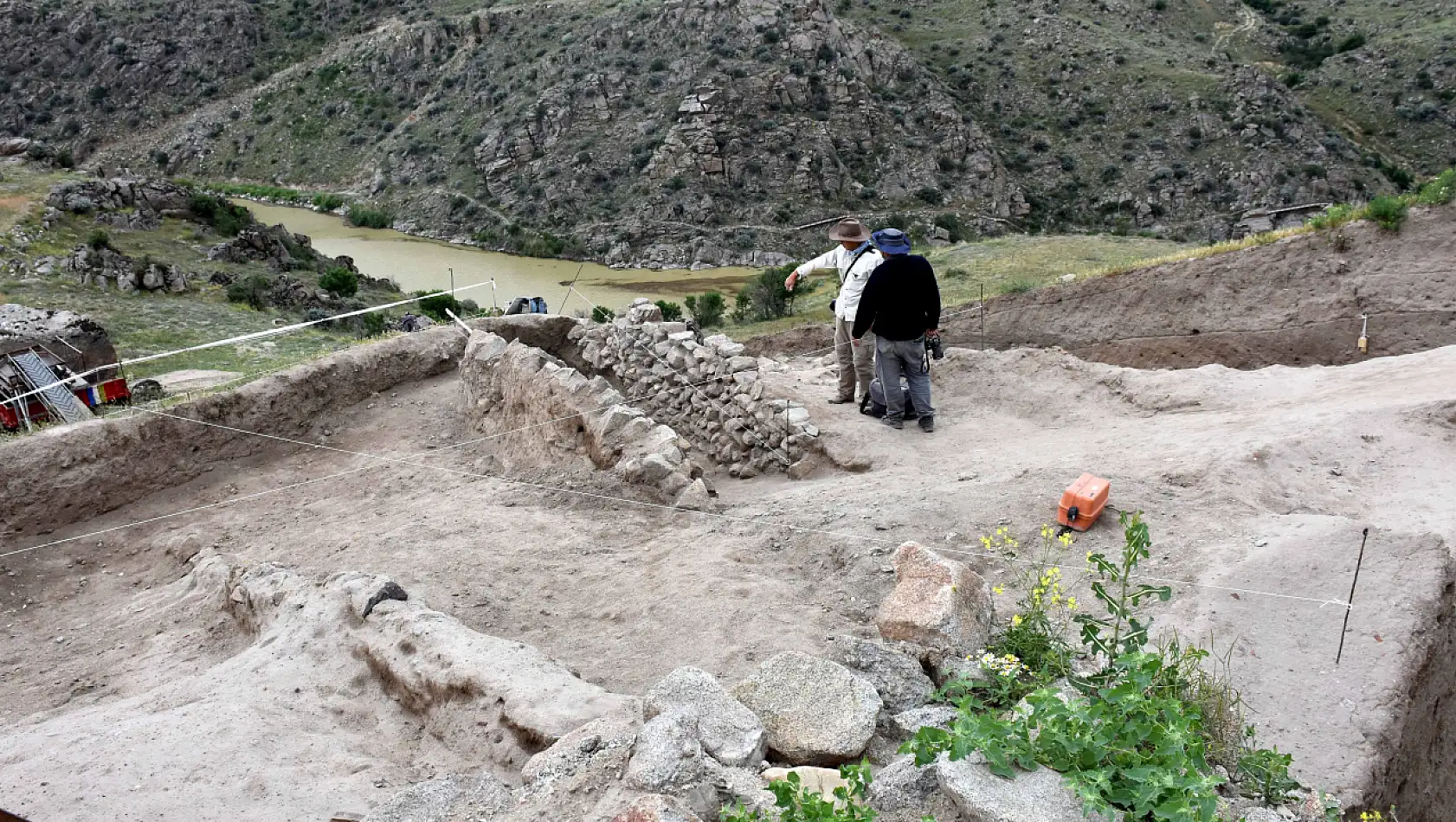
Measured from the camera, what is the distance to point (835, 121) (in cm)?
4581

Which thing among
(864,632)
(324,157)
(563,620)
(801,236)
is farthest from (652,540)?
(324,157)

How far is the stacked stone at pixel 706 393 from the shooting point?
917 cm

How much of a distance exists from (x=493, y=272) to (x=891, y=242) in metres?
33.8

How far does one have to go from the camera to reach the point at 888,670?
13.4ft

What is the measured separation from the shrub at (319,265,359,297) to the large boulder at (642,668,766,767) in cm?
2443

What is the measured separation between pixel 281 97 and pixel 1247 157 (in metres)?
56.3

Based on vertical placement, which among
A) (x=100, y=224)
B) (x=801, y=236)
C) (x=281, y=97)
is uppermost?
(x=281, y=97)

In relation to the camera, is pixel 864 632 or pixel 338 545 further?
pixel 338 545

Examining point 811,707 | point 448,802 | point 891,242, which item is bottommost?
point 448,802

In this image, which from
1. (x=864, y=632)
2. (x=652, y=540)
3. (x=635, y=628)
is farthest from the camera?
(x=652, y=540)

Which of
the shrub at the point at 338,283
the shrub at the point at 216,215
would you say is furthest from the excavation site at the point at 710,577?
the shrub at the point at 216,215

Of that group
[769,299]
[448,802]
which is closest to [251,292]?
[769,299]

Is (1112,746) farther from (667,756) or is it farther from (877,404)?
(877,404)

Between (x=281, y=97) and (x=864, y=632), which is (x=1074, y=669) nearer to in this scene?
(x=864, y=632)
